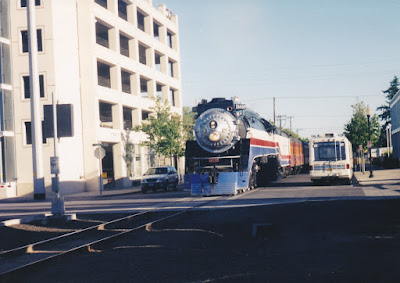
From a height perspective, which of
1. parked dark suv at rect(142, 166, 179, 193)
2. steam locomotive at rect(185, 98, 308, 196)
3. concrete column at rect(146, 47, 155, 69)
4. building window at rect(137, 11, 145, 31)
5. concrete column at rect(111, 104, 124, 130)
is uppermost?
building window at rect(137, 11, 145, 31)

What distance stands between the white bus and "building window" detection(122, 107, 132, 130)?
2442 cm

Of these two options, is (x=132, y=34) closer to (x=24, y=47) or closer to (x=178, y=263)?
(x=24, y=47)

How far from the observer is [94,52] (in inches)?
1555

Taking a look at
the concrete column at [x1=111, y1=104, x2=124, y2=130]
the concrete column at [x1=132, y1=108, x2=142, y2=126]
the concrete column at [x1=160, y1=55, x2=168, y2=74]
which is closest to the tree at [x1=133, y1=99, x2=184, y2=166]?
the concrete column at [x1=132, y1=108, x2=142, y2=126]

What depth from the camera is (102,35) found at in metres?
47.9

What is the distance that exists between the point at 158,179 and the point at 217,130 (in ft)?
34.4

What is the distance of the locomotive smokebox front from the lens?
869 inches

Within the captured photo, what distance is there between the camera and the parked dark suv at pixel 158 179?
31.5m

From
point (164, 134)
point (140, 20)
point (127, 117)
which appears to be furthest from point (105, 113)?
point (140, 20)

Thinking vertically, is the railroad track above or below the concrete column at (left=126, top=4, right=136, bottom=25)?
below

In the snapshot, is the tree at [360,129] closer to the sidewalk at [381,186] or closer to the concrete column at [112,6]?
the sidewalk at [381,186]

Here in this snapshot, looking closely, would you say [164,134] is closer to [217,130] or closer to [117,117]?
[117,117]

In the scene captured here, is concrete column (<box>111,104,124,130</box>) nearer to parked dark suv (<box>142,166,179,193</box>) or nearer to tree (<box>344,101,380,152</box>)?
parked dark suv (<box>142,166,179,193</box>)

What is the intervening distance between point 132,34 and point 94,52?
7891 millimetres
